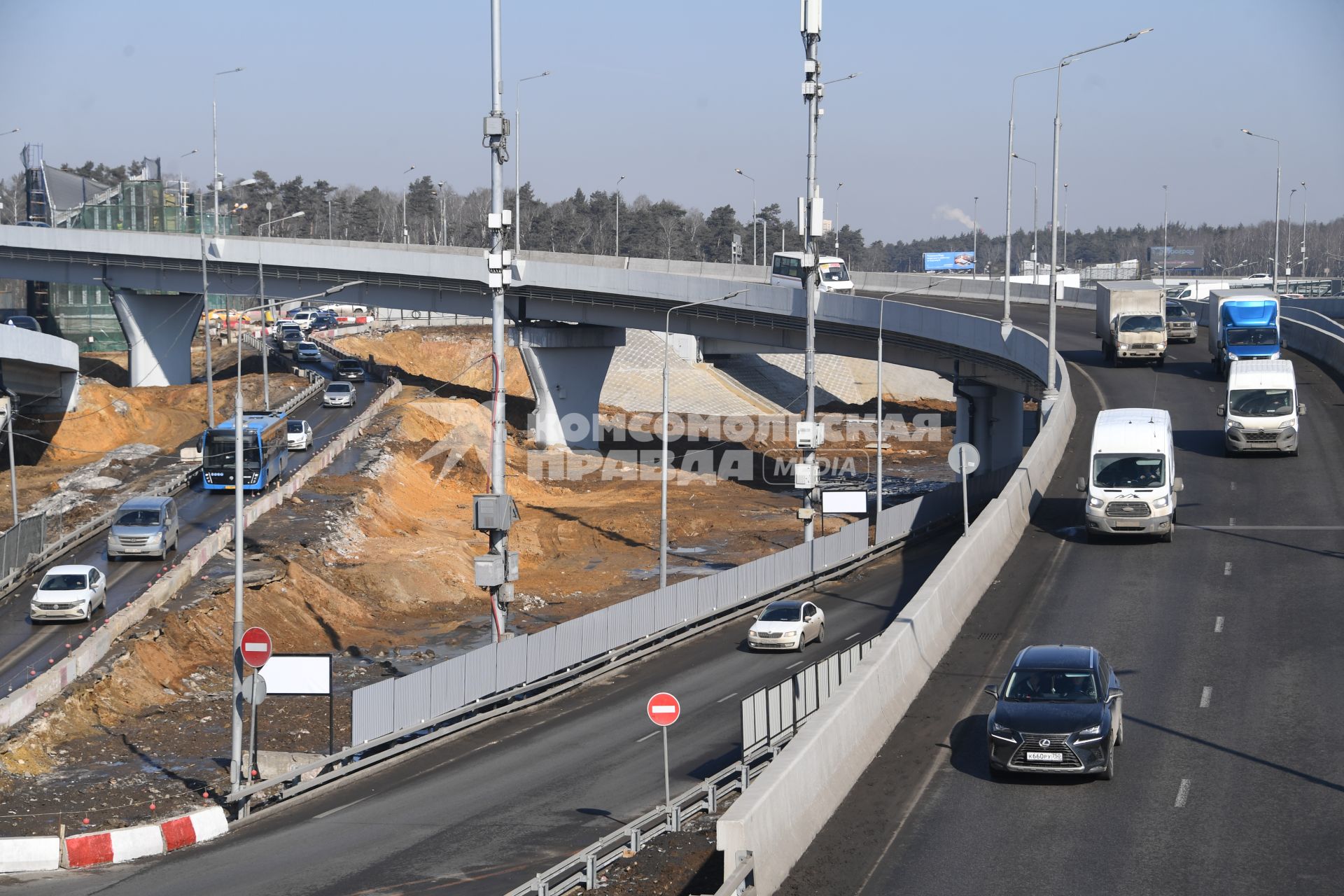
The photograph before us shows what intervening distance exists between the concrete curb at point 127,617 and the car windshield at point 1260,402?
31.9m

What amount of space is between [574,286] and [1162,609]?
1924 inches

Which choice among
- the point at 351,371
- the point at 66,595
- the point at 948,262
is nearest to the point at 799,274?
the point at 351,371

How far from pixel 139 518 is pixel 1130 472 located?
29648 millimetres

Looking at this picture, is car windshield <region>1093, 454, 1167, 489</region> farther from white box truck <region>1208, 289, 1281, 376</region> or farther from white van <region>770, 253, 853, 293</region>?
white van <region>770, 253, 853, 293</region>

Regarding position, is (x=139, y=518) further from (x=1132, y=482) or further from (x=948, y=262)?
(x=948, y=262)

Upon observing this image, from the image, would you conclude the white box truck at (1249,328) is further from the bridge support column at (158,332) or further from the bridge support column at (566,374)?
the bridge support column at (158,332)

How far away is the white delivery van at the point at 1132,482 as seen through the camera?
3350 cm

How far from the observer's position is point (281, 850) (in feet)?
69.3

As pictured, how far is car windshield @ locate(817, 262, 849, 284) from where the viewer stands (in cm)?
8250

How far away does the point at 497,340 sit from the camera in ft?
85.6

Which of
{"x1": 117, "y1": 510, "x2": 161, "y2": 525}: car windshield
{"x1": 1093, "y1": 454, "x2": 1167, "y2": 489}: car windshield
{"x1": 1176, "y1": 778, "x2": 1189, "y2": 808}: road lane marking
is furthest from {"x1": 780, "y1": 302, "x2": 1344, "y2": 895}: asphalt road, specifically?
{"x1": 117, "y1": 510, "x2": 161, "y2": 525}: car windshield

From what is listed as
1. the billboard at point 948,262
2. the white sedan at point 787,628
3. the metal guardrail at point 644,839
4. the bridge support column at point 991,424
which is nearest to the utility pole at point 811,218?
the white sedan at point 787,628

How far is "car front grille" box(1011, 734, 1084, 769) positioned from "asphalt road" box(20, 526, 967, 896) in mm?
6551

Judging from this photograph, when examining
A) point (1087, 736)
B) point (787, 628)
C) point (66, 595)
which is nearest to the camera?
point (1087, 736)
